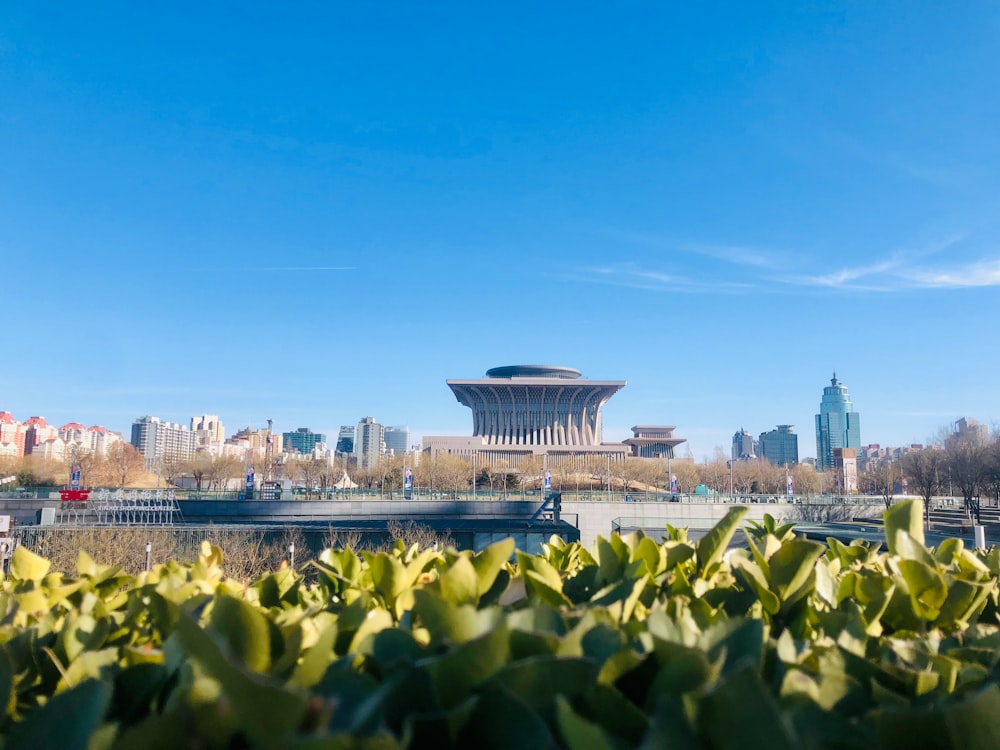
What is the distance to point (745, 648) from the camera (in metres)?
1.27

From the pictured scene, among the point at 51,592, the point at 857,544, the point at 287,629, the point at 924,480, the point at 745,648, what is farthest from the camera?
the point at 924,480

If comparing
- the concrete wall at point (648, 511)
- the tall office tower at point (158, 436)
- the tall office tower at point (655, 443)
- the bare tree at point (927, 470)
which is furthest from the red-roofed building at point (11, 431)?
the bare tree at point (927, 470)

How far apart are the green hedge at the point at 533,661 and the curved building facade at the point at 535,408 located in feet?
243

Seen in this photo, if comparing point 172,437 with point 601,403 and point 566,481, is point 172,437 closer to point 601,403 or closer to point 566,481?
point 601,403

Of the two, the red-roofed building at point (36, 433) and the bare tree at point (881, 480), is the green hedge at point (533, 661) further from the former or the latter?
the red-roofed building at point (36, 433)

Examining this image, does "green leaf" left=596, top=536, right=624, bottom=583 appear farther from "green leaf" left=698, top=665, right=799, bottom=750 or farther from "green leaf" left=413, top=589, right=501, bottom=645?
"green leaf" left=698, top=665, right=799, bottom=750

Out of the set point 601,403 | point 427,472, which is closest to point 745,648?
point 427,472

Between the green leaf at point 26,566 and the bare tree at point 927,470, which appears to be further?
the bare tree at point 927,470

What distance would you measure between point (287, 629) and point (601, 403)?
79107 millimetres

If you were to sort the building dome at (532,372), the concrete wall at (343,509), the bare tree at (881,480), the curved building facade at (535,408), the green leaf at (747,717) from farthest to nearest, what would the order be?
the building dome at (532,372), the curved building facade at (535,408), the bare tree at (881,480), the concrete wall at (343,509), the green leaf at (747,717)

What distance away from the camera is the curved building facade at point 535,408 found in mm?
76250

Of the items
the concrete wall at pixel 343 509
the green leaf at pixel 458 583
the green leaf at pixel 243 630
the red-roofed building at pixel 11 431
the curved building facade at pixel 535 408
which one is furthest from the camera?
the red-roofed building at pixel 11 431

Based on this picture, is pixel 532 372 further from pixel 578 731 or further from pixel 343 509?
pixel 578 731

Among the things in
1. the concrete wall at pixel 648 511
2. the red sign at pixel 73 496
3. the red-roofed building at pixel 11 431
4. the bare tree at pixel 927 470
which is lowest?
the concrete wall at pixel 648 511
